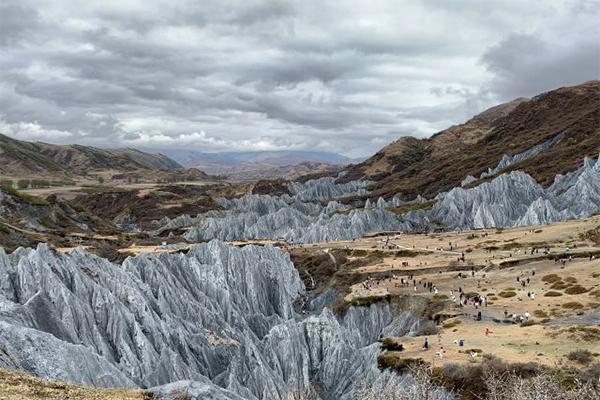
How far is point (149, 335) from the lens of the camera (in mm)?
54688

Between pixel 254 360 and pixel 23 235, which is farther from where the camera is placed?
pixel 23 235

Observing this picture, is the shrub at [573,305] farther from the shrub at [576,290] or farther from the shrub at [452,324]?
the shrub at [452,324]

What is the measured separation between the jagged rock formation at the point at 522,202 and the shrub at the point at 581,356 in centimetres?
9304

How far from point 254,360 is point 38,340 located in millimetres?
23791

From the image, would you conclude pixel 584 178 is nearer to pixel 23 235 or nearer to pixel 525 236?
pixel 525 236

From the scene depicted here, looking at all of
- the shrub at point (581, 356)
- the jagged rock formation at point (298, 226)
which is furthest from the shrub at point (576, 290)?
the jagged rock formation at point (298, 226)

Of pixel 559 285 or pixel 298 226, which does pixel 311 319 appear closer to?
pixel 559 285

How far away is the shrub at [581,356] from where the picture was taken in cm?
4444

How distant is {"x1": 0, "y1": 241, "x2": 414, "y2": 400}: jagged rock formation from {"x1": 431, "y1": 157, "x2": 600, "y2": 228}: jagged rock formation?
7909cm

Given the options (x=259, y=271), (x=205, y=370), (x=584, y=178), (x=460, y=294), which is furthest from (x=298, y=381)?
(x=584, y=178)

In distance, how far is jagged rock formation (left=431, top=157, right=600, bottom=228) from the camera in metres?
137

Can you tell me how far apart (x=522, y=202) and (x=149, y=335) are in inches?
5220

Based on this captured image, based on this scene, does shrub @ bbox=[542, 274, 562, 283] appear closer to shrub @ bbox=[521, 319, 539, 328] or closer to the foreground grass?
shrub @ bbox=[521, 319, 539, 328]

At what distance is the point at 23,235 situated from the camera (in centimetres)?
13225
